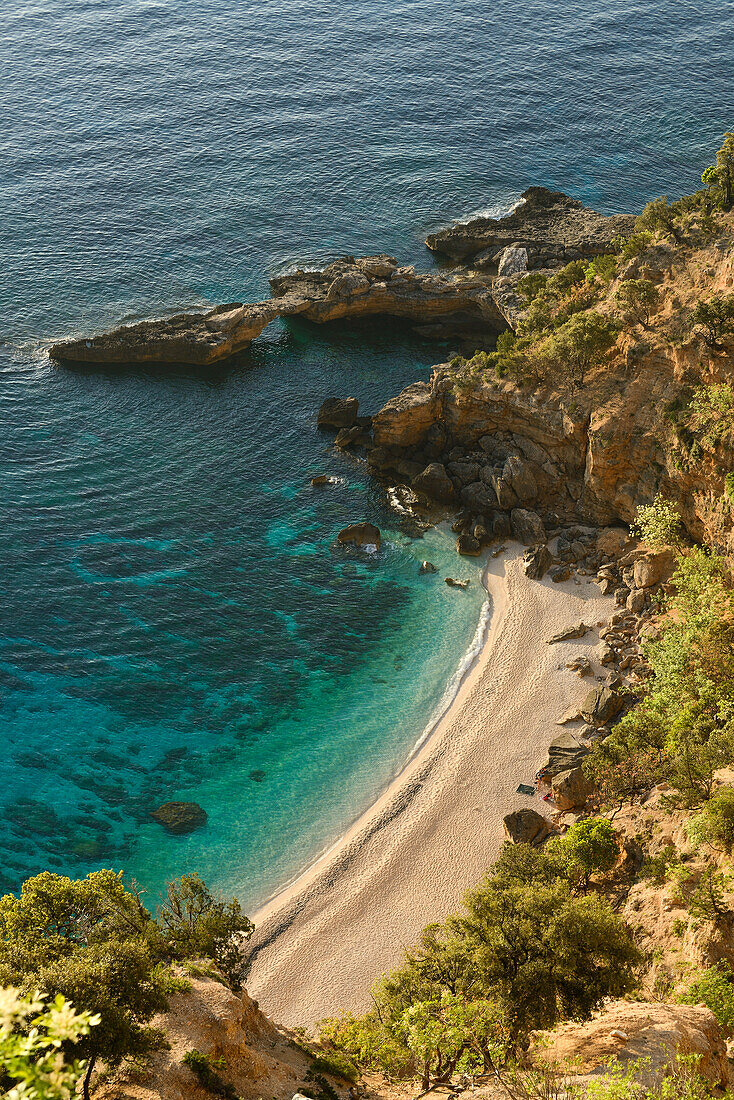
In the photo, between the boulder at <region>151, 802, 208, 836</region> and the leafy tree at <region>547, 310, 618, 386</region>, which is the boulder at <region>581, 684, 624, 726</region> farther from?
the boulder at <region>151, 802, 208, 836</region>

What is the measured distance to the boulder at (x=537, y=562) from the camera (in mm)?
71750

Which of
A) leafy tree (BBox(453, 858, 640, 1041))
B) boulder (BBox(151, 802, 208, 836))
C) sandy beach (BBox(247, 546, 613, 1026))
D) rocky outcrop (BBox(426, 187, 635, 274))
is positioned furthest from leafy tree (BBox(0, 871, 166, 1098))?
rocky outcrop (BBox(426, 187, 635, 274))

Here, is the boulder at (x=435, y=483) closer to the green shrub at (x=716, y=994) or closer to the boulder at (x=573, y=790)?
the boulder at (x=573, y=790)

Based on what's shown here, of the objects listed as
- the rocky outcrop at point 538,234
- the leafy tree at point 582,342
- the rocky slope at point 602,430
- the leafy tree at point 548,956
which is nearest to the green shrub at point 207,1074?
the leafy tree at point 548,956

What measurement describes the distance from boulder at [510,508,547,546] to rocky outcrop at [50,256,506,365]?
31082 millimetres

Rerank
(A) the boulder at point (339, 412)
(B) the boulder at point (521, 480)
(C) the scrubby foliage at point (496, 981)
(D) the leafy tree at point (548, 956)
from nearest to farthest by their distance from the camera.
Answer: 1. (C) the scrubby foliage at point (496, 981)
2. (D) the leafy tree at point (548, 956)
3. (B) the boulder at point (521, 480)
4. (A) the boulder at point (339, 412)

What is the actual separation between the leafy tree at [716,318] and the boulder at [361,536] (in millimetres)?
32161

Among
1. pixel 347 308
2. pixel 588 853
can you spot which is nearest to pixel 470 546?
pixel 588 853

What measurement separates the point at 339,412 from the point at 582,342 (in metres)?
27.3

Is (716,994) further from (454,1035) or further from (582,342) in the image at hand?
(582,342)

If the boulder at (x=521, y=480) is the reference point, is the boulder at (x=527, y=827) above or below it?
below

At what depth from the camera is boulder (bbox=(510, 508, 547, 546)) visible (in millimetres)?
74125

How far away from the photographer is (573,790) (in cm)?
5453

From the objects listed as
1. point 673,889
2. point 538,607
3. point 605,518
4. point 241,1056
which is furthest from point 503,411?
point 241,1056
